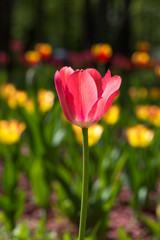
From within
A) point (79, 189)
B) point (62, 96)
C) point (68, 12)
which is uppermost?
point (62, 96)

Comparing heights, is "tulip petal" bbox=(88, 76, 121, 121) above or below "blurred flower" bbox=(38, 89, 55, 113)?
above

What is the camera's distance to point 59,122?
8.96 ft

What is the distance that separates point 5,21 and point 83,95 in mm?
6300

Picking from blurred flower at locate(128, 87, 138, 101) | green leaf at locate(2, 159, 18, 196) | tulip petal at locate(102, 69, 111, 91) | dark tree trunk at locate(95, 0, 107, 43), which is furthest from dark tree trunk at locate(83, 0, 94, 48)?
tulip petal at locate(102, 69, 111, 91)

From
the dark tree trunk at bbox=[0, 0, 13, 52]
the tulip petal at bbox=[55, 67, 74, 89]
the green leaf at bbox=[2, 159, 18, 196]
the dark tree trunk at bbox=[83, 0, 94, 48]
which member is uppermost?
the tulip petal at bbox=[55, 67, 74, 89]

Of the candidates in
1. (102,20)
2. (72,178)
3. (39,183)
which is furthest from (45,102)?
(102,20)

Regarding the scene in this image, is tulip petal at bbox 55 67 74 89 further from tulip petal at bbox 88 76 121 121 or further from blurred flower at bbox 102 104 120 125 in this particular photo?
blurred flower at bbox 102 104 120 125

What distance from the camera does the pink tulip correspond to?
82 cm

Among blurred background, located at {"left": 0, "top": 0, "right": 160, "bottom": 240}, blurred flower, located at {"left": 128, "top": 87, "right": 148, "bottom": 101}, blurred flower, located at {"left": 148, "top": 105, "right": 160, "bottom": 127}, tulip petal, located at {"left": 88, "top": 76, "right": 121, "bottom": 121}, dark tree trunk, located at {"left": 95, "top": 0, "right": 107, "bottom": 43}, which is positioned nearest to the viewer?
tulip petal, located at {"left": 88, "top": 76, "right": 121, "bottom": 121}

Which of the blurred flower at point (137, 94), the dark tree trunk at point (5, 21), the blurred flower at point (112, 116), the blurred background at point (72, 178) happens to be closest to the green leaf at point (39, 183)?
the blurred background at point (72, 178)

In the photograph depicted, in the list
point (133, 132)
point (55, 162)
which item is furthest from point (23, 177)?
point (133, 132)

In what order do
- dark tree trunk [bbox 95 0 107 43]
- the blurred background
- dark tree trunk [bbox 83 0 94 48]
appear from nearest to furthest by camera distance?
the blurred background
dark tree trunk [bbox 95 0 107 43]
dark tree trunk [bbox 83 0 94 48]

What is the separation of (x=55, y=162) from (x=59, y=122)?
313 mm

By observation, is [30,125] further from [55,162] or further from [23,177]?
[23,177]
